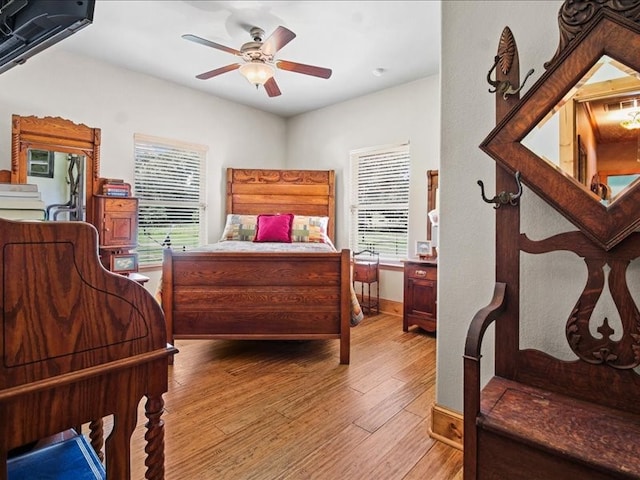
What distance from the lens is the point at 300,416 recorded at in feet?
6.43

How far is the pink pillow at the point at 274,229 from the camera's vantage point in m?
3.98

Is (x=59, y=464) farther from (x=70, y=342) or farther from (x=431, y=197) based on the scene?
(x=431, y=197)

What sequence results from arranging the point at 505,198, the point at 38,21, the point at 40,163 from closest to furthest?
1. the point at 38,21
2. the point at 505,198
3. the point at 40,163

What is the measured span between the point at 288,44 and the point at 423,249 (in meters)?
2.45

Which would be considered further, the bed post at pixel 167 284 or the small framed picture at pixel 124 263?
the small framed picture at pixel 124 263

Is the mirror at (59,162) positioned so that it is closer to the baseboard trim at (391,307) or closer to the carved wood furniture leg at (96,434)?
the carved wood furniture leg at (96,434)

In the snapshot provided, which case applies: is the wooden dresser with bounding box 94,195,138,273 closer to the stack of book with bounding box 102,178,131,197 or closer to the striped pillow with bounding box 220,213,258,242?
the stack of book with bounding box 102,178,131,197

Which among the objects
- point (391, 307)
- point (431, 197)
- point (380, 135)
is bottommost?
point (391, 307)

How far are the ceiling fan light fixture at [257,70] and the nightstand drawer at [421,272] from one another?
7.45ft

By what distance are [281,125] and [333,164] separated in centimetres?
125

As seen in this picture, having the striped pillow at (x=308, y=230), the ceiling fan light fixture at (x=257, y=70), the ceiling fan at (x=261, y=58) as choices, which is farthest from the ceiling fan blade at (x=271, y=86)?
the striped pillow at (x=308, y=230)

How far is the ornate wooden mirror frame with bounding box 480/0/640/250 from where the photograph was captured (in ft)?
3.52

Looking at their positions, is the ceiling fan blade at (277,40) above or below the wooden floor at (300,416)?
above

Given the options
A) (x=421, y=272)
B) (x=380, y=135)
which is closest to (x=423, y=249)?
(x=421, y=272)
